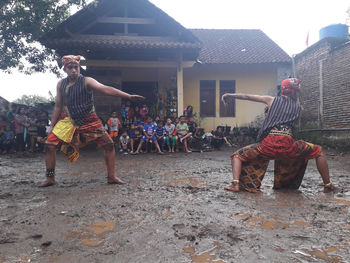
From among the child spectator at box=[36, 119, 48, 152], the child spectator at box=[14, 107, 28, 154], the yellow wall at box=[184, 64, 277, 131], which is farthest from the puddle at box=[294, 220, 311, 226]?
the yellow wall at box=[184, 64, 277, 131]

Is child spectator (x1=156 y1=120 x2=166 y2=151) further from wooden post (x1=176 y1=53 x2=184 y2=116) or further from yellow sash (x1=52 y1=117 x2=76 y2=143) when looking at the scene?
yellow sash (x1=52 y1=117 x2=76 y2=143)

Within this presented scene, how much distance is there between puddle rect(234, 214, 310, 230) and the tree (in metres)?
9.69

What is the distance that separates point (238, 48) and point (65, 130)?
1129cm

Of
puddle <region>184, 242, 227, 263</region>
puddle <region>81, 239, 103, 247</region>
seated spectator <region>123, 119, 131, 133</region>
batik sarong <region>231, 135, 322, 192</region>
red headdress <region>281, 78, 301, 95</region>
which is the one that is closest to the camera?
puddle <region>184, 242, 227, 263</region>

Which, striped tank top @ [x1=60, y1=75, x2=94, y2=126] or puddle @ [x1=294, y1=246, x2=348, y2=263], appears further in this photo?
striped tank top @ [x1=60, y1=75, x2=94, y2=126]

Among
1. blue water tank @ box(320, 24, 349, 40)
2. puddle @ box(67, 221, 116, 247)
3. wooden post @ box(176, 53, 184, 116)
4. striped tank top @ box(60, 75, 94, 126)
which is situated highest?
blue water tank @ box(320, 24, 349, 40)

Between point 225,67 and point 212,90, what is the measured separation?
1181 mm

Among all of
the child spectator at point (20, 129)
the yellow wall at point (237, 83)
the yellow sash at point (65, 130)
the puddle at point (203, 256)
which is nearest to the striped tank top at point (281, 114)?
the puddle at point (203, 256)

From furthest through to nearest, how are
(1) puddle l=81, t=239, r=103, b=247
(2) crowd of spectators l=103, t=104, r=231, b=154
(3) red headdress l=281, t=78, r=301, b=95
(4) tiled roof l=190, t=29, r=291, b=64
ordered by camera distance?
(4) tiled roof l=190, t=29, r=291, b=64 → (2) crowd of spectators l=103, t=104, r=231, b=154 → (3) red headdress l=281, t=78, r=301, b=95 → (1) puddle l=81, t=239, r=103, b=247

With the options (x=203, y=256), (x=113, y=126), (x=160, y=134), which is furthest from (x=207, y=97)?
(x=203, y=256)

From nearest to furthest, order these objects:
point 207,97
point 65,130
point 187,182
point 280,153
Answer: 1. point 280,153
2. point 65,130
3. point 187,182
4. point 207,97

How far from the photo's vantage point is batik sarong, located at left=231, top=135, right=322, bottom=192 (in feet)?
10.1

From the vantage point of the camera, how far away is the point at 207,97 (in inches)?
487

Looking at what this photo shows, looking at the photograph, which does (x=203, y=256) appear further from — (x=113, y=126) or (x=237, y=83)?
(x=237, y=83)
